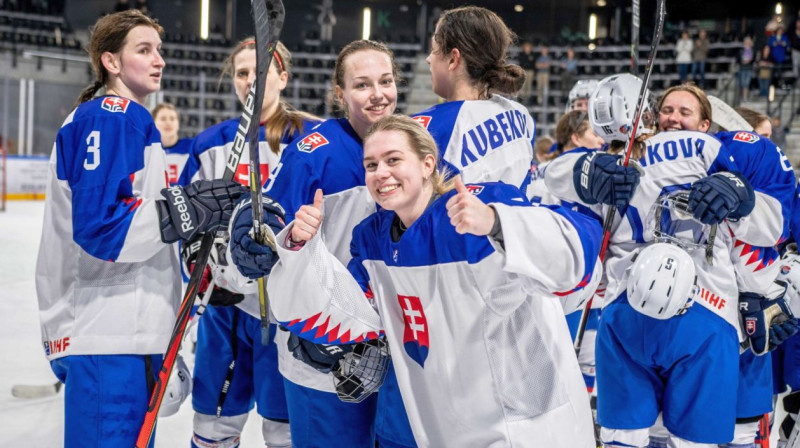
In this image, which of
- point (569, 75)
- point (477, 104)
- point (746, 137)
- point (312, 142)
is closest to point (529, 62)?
point (569, 75)

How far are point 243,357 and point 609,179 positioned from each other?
Answer: 1.22 metres

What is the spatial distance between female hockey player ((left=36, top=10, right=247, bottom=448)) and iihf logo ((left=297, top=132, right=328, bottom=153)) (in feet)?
0.59

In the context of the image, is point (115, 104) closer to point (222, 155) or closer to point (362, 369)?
point (222, 155)

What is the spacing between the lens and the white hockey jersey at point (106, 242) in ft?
5.68

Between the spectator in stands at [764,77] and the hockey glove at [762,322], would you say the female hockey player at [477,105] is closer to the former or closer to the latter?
the hockey glove at [762,322]

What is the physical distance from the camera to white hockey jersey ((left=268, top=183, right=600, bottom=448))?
1.44m

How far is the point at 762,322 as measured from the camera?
2262mm

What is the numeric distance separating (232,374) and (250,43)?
105cm

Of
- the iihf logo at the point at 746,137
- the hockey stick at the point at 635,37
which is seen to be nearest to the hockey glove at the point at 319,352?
the hockey stick at the point at 635,37

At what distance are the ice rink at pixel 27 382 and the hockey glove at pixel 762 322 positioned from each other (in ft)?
6.32

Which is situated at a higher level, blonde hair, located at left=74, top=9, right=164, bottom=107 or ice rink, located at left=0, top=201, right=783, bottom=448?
blonde hair, located at left=74, top=9, right=164, bottom=107

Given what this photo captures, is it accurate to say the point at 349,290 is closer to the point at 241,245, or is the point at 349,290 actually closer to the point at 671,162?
the point at 241,245

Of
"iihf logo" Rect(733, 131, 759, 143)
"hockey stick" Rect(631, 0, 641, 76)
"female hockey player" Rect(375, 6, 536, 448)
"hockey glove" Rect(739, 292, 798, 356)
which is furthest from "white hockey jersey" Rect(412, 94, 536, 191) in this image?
"hockey glove" Rect(739, 292, 798, 356)

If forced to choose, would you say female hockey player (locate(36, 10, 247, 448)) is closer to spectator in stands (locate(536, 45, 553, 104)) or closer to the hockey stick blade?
the hockey stick blade
